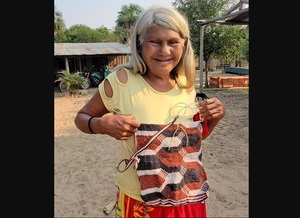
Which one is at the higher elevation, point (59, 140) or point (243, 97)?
point (243, 97)

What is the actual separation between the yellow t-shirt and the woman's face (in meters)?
0.11

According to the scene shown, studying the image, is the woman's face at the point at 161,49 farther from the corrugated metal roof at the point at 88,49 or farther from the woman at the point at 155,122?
the corrugated metal roof at the point at 88,49

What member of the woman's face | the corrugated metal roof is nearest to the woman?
the woman's face

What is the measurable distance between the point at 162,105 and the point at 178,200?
468 mm

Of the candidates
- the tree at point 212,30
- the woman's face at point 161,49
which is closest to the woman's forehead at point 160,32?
the woman's face at point 161,49

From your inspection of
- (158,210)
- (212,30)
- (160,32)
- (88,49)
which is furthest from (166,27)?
(88,49)

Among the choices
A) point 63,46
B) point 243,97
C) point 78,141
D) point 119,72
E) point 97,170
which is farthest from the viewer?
point 63,46

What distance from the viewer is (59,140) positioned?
23.7ft

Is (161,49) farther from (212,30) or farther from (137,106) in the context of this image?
(212,30)

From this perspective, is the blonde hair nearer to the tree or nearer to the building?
the tree

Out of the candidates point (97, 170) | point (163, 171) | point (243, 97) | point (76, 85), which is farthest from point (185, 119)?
point (76, 85)

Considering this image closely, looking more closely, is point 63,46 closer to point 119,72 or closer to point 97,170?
point 97,170

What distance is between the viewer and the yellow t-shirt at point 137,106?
143 cm

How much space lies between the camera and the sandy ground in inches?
152
